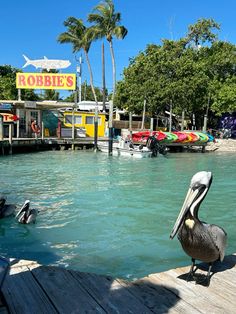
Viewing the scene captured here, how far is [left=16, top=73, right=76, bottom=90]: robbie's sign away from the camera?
30703 mm

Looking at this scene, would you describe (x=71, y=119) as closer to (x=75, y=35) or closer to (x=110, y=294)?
(x=75, y=35)

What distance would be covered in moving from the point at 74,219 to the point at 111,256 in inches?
104

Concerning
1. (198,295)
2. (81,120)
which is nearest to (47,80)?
(81,120)

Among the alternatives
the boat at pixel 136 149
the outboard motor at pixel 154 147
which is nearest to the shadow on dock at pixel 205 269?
the boat at pixel 136 149

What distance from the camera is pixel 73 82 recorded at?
30.7 metres

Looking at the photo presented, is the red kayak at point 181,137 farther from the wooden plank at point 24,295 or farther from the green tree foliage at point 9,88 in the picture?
the wooden plank at point 24,295

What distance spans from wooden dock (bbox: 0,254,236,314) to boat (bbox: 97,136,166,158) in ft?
69.9

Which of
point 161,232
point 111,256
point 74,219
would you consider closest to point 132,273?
point 111,256

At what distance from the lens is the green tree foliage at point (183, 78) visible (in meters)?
35.5

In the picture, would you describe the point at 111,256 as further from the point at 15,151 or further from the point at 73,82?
the point at 73,82

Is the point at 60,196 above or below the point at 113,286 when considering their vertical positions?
below

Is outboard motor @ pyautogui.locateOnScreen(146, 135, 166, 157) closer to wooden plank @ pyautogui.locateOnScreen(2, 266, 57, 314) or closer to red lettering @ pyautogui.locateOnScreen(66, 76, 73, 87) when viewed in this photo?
red lettering @ pyautogui.locateOnScreen(66, 76, 73, 87)

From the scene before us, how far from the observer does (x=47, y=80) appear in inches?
1226

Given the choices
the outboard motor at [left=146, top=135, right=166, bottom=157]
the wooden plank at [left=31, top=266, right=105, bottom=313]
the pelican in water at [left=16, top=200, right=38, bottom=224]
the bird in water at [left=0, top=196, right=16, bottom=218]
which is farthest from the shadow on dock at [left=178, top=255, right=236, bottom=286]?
the outboard motor at [left=146, top=135, right=166, bottom=157]
